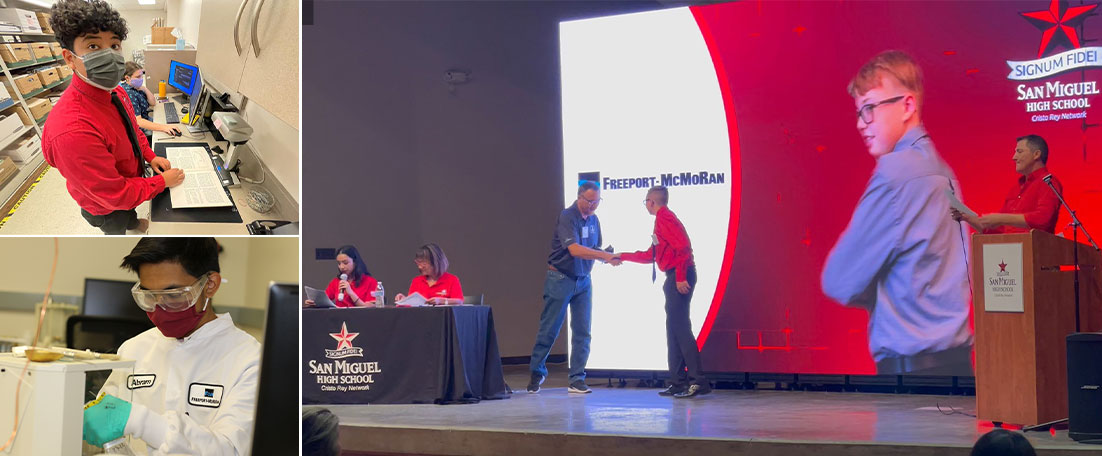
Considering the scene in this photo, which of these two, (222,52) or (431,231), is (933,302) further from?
(222,52)

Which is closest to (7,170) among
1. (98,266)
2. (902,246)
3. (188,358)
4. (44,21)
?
(44,21)

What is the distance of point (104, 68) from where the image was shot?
2.07 meters

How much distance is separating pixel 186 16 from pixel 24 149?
1.40 ft

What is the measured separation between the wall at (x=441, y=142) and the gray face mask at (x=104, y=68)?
21.8ft

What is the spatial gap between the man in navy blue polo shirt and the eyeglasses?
1880 millimetres

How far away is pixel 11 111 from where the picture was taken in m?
1.89

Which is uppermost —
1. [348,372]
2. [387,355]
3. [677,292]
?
[677,292]

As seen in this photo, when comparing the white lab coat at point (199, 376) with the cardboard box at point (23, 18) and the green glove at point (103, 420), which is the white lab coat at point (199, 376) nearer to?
the green glove at point (103, 420)

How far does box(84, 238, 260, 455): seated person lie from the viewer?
202cm

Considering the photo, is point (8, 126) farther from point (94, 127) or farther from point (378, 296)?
point (378, 296)

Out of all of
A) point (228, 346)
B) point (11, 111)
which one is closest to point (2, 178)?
point (11, 111)

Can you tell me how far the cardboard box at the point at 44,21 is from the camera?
1.91m

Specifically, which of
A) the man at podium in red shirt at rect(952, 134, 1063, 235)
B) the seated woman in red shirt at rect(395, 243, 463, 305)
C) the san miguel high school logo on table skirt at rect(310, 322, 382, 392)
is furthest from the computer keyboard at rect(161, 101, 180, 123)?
the man at podium in red shirt at rect(952, 134, 1063, 235)

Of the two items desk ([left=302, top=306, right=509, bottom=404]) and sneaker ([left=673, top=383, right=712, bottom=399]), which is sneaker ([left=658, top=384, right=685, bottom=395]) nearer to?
sneaker ([left=673, top=383, right=712, bottom=399])
